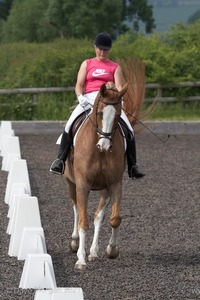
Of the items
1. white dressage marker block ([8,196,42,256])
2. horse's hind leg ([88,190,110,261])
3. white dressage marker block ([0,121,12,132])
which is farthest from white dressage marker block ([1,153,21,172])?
horse's hind leg ([88,190,110,261])

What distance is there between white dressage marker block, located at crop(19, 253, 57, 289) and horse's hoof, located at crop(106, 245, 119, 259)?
5.31ft

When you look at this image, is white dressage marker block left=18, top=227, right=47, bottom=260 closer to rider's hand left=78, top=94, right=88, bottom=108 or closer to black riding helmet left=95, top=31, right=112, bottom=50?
rider's hand left=78, top=94, right=88, bottom=108

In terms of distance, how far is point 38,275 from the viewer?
28.8ft

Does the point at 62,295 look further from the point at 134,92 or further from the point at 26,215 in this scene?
the point at 134,92

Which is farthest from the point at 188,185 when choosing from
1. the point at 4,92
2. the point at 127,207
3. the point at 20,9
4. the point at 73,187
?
the point at 20,9

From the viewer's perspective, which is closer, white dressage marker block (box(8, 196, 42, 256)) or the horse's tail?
white dressage marker block (box(8, 196, 42, 256))

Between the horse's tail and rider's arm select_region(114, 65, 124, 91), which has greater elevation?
rider's arm select_region(114, 65, 124, 91)

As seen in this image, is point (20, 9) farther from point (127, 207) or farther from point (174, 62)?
point (127, 207)

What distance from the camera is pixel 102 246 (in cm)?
1114

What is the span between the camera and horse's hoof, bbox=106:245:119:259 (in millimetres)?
10383

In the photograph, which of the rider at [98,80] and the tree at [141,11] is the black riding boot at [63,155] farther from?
the tree at [141,11]

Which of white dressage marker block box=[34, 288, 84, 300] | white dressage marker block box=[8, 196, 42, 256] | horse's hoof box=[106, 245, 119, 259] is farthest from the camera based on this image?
white dressage marker block box=[8, 196, 42, 256]

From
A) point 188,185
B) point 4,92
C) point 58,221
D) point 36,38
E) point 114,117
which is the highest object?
point 114,117

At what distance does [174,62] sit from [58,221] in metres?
17.3
